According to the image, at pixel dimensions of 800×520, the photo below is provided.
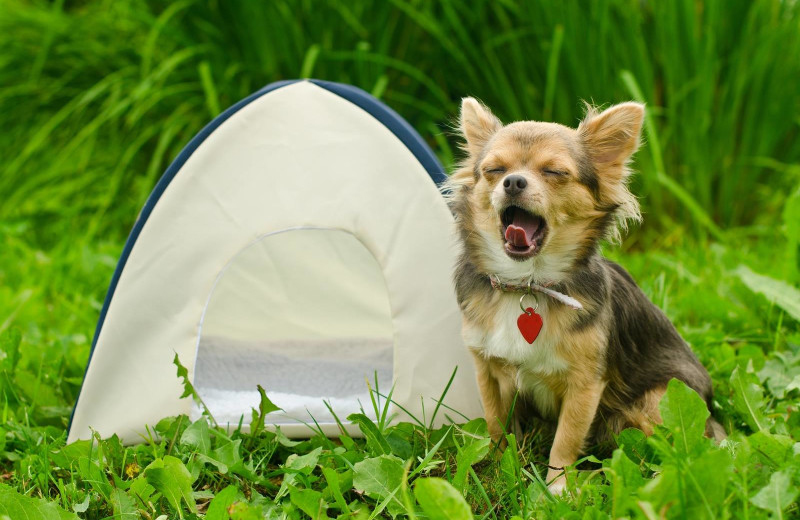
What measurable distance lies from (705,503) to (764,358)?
4.43ft

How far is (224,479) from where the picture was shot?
83.4 inches

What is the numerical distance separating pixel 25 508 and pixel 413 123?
132 inches

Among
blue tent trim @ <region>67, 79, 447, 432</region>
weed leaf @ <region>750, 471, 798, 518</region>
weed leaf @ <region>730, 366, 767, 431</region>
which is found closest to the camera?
weed leaf @ <region>750, 471, 798, 518</region>

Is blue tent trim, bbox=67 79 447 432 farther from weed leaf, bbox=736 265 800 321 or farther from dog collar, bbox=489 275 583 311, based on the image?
weed leaf, bbox=736 265 800 321

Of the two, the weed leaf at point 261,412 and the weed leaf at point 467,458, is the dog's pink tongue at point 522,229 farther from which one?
the weed leaf at point 261,412

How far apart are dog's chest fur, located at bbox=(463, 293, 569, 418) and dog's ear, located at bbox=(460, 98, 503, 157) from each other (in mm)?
470

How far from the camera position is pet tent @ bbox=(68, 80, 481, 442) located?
2.44 m

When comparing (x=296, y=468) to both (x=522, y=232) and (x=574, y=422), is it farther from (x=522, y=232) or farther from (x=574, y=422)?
(x=522, y=232)

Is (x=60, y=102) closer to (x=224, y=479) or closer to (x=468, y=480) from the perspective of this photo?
(x=224, y=479)

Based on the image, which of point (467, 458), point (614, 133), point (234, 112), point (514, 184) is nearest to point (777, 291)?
point (614, 133)

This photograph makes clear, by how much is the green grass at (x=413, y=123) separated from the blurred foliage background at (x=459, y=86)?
1 cm

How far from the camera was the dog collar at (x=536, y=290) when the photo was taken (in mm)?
2051

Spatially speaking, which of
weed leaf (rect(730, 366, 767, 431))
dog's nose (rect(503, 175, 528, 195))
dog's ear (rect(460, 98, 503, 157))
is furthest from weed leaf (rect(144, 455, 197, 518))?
weed leaf (rect(730, 366, 767, 431))

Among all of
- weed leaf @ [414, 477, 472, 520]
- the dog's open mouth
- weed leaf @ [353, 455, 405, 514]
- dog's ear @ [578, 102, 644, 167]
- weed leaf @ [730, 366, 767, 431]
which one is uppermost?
dog's ear @ [578, 102, 644, 167]
